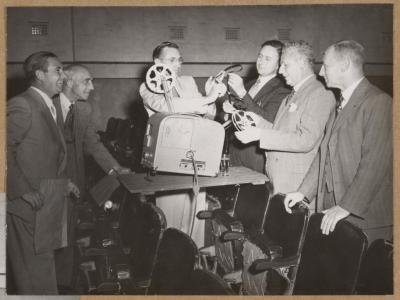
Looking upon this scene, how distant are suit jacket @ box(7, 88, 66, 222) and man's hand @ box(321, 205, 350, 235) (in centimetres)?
154

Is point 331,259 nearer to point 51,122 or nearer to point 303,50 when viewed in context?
point 303,50

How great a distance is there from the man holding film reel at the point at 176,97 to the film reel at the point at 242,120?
6.2 inches

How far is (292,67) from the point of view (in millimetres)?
2264

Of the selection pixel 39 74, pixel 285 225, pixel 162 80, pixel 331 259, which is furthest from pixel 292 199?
pixel 39 74

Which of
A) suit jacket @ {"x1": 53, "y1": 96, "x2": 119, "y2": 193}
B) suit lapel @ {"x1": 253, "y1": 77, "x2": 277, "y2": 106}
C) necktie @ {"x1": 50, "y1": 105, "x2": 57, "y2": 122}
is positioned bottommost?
suit jacket @ {"x1": 53, "y1": 96, "x2": 119, "y2": 193}

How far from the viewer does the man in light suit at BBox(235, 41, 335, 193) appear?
7.18 feet

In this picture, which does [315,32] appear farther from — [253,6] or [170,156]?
[170,156]

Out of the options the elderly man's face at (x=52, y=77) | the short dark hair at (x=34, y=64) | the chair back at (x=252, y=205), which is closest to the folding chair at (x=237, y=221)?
the chair back at (x=252, y=205)

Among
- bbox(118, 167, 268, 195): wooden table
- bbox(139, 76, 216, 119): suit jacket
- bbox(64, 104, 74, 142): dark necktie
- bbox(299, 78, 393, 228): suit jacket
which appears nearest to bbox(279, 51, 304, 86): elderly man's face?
bbox(299, 78, 393, 228): suit jacket

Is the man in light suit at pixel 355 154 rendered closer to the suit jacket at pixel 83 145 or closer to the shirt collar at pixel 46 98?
the suit jacket at pixel 83 145

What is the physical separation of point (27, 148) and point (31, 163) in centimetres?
9

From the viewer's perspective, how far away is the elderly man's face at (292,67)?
226 centimetres

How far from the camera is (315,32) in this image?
2.31 m

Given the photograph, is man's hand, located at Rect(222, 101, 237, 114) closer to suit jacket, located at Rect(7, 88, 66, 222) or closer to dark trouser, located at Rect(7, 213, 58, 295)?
suit jacket, located at Rect(7, 88, 66, 222)
